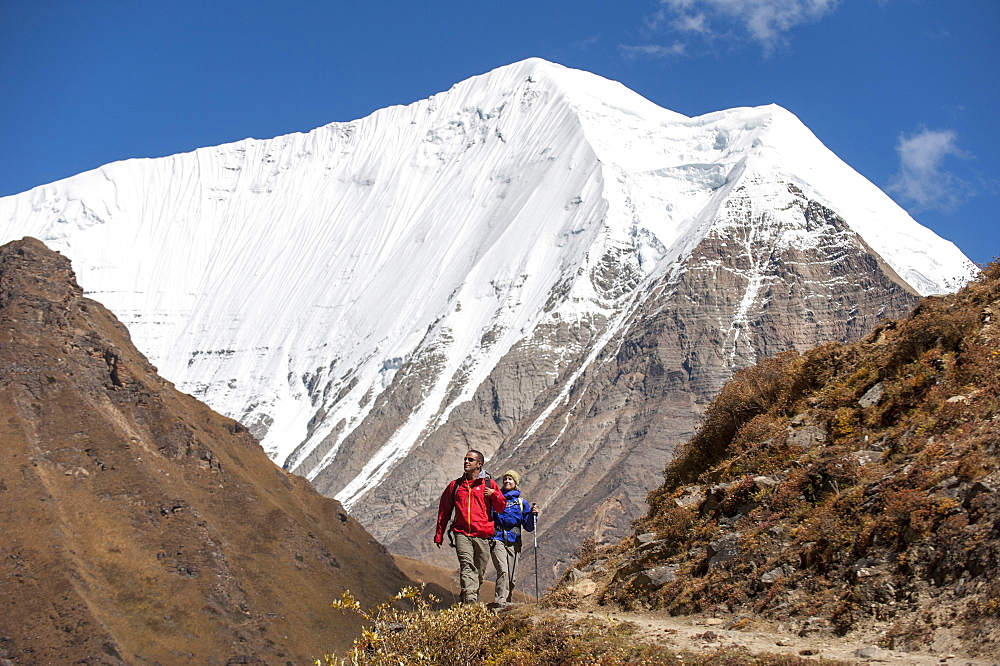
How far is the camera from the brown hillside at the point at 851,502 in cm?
1077

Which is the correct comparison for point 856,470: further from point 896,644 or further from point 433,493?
point 433,493

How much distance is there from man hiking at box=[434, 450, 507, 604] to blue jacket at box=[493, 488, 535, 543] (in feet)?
1.23

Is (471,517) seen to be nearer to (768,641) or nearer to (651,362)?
(768,641)

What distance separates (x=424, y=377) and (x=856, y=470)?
167619mm

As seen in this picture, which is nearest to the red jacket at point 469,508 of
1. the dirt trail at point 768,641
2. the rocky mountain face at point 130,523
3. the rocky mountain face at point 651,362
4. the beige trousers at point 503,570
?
the beige trousers at point 503,570

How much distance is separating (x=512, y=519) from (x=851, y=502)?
4.26 metres

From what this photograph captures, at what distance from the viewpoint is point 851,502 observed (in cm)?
1273

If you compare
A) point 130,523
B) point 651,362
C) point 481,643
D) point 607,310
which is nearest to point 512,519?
point 481,643

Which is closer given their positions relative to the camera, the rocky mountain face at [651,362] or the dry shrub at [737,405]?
the dry shrub at [737,405]

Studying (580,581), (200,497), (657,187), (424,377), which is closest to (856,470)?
(580,581)

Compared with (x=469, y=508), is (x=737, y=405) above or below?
above

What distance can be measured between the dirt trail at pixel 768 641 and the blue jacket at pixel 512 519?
1.11 meters

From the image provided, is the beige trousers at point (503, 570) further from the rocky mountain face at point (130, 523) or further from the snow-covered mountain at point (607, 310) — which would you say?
the snow-covered mountain at point (607, 310)

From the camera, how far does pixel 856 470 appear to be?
13328mm
